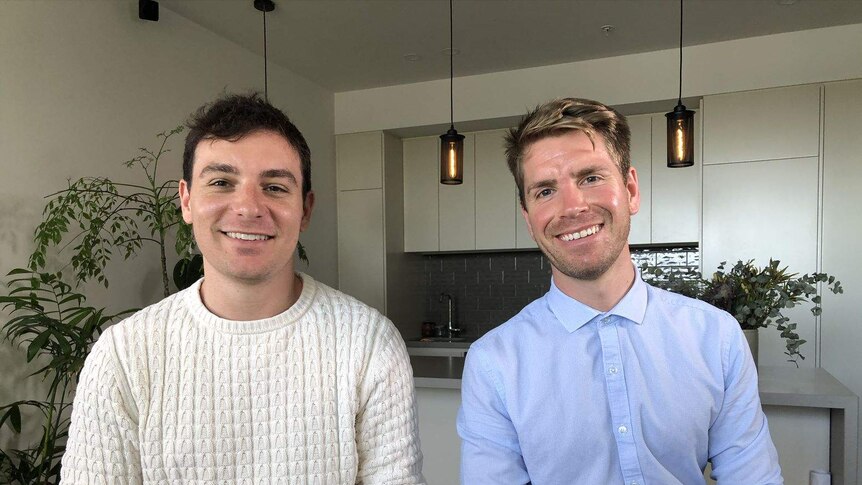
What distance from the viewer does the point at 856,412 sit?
6.28ft

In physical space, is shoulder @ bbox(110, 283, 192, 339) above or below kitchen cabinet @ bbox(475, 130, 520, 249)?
below

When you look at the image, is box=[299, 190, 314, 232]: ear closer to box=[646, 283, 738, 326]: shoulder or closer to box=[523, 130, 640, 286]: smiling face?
box=[523, 130, 640, 286]: smiling face

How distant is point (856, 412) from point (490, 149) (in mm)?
3276

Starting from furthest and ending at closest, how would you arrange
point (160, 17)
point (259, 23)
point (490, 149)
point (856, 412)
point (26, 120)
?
point (490, 149) < point (259, 23) < point (160, 17) < point (26, 120) < point (856, 412)

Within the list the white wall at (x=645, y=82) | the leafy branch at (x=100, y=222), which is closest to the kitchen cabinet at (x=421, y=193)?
the white wall at (x=645, y=82)

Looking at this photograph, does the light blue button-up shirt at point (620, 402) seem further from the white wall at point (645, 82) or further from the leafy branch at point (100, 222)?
the white wall at point (645, 82)

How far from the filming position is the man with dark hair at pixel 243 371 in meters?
1.21

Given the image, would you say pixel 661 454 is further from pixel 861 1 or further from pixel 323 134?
pixel 323 134

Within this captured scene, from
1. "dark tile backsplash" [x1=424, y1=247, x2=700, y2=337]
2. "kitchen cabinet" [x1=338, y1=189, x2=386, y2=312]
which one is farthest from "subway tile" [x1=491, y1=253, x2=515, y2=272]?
"kitchen cabinet" [x1=338, y1=189, x2=386, y2=312]

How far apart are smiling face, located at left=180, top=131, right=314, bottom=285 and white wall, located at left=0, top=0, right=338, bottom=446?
1.70 metres

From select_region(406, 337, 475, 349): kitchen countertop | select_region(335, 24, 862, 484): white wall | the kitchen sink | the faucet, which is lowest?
the kitchen sink

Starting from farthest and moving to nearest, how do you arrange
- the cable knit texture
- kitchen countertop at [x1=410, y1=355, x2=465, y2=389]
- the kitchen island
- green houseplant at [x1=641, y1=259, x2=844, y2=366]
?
kitchen countertop at [x1=410, y1=355, x2=465, y2=389] → green houseplant at [x1=641, y1=259, x2=844, y2=366] → the kitchen island → the cable knit texture

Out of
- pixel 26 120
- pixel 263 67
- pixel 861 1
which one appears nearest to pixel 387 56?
pixel 263 67

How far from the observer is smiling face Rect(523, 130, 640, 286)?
128 centimetres
